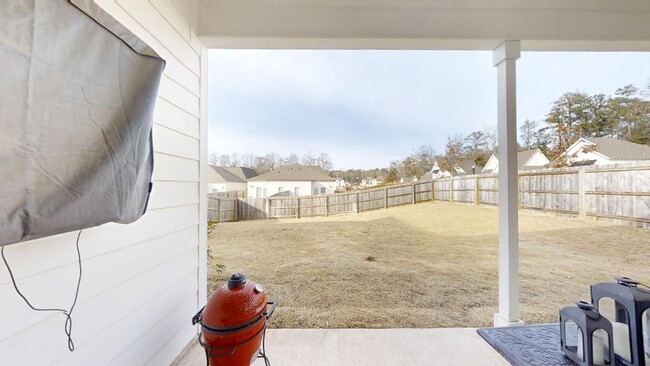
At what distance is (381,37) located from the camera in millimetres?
1797

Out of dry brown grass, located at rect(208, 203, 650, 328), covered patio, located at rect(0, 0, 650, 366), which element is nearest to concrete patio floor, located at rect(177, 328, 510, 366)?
covered patio, located at rect(0, 0, 650, 366)

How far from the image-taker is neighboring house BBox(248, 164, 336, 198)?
325 cm

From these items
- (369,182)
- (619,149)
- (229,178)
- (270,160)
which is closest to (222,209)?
(229,178)

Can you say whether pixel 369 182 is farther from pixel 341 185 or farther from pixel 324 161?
pixel 324 161

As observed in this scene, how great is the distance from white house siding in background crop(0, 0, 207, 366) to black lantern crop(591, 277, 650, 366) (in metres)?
2.38

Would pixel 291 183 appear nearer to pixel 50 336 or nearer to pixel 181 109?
pixel 181 109

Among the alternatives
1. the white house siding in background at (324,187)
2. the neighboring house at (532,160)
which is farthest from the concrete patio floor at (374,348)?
the white house siding in background at (324,187)

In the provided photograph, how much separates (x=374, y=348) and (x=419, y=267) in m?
1.22

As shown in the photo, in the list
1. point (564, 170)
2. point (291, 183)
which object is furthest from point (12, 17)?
point (564, 170)

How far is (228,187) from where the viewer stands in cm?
288

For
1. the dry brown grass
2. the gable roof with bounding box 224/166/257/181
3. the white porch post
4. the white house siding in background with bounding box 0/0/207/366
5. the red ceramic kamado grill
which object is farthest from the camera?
the gable roof with bounding box 224/166/257/181

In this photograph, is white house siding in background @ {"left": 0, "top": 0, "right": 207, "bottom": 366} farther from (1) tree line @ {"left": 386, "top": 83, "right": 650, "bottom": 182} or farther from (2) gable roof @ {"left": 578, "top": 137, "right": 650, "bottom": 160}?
(2) gable roof @ {"left": 578, "top": 137, "right": 650, "bottom": 160}

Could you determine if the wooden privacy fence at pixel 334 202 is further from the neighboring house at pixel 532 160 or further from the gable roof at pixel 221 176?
the neighboring house at pixel 532 160

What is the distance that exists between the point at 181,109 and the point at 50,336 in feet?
3.99
